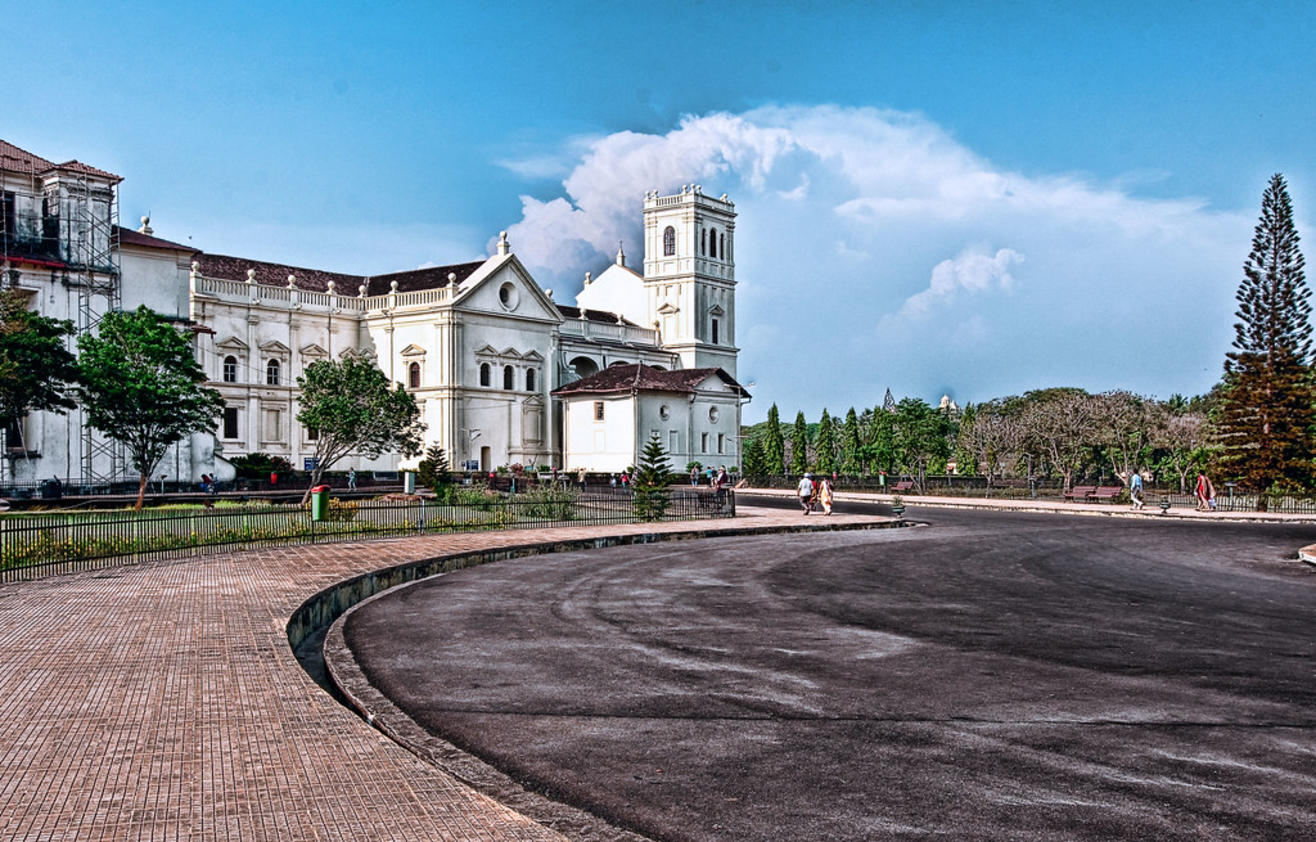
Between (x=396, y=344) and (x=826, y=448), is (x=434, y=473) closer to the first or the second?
(x=396, y=344)

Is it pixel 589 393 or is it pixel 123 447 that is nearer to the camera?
pixel 123 447

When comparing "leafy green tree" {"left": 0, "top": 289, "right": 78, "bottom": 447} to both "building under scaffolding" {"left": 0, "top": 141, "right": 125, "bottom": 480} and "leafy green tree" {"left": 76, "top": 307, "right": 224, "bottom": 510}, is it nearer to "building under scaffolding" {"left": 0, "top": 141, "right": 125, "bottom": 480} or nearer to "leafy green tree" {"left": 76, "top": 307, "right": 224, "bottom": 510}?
"leafy green tree" {"left": 76, "top": 307, "right": 224, "bottom": 510}

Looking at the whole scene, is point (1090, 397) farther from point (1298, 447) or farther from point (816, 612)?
point (816, 612)

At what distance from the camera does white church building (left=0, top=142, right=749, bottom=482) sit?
45469 mm

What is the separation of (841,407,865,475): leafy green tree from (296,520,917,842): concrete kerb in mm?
69220

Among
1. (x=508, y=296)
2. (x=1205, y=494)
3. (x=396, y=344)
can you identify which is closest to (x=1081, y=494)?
(x=1205, y=494)

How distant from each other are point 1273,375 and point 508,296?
43.0 meters

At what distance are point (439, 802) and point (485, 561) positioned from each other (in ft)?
50.2

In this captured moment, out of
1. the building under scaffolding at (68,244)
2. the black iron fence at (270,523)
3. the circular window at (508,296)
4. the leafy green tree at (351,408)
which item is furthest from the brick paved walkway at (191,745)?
the circular window at (508,296)

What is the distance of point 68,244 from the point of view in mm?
44969

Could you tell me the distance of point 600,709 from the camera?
8281 mm

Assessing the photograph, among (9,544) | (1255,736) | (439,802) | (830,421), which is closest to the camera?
(439,802)

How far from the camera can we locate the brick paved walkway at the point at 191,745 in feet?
Result: 17.7

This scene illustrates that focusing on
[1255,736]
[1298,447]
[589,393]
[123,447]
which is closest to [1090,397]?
[1298,447]
